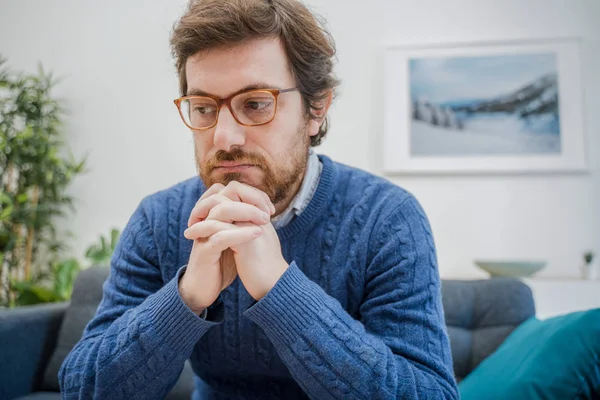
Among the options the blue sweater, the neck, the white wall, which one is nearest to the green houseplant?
the white wall

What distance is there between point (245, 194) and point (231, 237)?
10 cm

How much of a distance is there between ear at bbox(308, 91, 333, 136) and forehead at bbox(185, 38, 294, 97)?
0.47ft

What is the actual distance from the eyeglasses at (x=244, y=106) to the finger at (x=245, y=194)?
13cm

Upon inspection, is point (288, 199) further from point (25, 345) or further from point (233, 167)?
point (25, 345)

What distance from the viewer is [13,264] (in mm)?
2848

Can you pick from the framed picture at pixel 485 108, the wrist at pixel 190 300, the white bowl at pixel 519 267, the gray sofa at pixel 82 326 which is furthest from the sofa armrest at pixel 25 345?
the white bowl at pixel 519 267

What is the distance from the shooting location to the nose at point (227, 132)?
0.91 m

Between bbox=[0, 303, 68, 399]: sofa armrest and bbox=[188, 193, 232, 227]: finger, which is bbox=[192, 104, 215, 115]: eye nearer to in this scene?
bbox=[188, 193, 232, 227]: finger

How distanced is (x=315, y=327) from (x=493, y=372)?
2.25 feet

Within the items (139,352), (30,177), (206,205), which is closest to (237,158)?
(206,205)

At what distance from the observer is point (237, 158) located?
0.93 meters

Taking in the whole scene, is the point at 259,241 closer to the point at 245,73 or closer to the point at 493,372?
the point at 245,73

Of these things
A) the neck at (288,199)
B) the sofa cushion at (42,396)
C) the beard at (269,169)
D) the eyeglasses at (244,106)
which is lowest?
the sofa cushion at (42,396)

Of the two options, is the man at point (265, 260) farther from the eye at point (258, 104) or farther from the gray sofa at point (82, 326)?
the gray sofa at point (82, 326)
